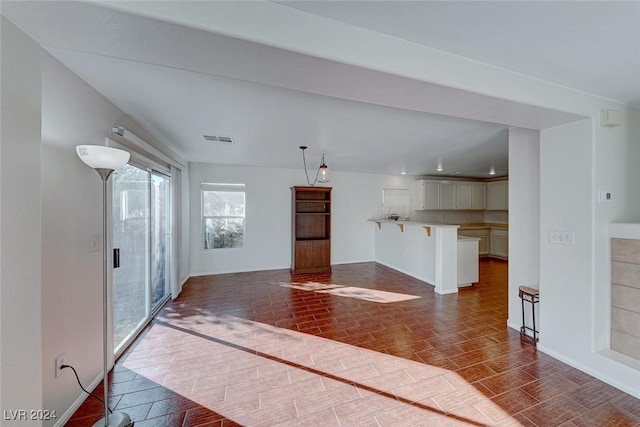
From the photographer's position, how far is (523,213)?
2.91 metres

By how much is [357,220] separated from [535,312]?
417cm

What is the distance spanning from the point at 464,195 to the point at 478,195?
529mm

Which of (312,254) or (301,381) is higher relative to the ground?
(312,254)

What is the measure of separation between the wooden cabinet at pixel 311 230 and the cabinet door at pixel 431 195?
2781mm

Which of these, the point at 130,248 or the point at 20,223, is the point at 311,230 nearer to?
the point at 130,248

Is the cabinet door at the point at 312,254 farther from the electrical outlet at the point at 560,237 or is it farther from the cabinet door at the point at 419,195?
the electrical outlet at the point at 560,237

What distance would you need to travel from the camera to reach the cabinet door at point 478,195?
24.1 feet

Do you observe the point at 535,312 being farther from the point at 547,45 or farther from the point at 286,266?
the point at 286,266

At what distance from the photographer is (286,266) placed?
6016mm

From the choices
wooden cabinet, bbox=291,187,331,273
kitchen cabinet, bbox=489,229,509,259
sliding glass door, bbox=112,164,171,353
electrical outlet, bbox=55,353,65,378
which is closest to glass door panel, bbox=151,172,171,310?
sliding glass door, bbox=112,164,171,353

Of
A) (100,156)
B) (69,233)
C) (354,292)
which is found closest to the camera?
(100,156)

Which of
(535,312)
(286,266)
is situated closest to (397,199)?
(286,266)

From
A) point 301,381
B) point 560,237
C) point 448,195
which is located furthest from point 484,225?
point 301,381

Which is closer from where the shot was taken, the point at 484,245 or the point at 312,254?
the point at 312,254
